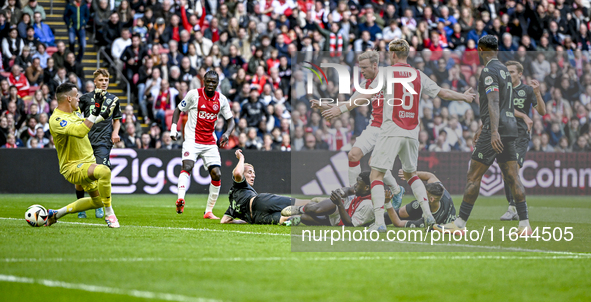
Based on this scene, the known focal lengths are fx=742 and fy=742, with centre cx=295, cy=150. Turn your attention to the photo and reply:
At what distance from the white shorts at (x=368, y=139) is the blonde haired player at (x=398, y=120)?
0.18 ft

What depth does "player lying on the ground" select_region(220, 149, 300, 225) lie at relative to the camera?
33.1ft

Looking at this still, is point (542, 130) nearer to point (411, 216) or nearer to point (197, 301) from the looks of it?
point (411, 216)

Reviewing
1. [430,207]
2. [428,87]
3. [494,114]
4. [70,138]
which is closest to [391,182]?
[430,207]

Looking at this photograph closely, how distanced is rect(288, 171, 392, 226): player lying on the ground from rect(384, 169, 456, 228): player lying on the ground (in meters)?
0.28

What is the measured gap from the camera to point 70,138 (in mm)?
9047

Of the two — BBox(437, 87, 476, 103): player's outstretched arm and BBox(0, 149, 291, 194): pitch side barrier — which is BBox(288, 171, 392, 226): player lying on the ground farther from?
BBox(0, 149, 291, 194): pitch side barrier

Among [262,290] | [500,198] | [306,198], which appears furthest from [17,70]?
[262,290]

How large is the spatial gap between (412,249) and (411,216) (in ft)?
6.30

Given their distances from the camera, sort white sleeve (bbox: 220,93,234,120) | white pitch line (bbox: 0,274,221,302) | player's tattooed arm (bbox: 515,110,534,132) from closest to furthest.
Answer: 1. white pitch line (bbox: 0,274,221,302)
2. player's tattooed arm (bbox: 515,110,534,132)
3. white sleeve (bbox: 220,93,234,120)

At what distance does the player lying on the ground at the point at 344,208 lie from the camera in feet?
29.9

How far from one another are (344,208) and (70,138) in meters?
3.49

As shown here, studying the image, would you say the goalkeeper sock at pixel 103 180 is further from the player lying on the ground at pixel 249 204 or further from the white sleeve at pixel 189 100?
the white sleeve at pixel 189 100

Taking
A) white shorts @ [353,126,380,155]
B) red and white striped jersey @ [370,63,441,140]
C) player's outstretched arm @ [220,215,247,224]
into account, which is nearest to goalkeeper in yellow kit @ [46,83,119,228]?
player's outstretched arm @ [220,215,247,224]

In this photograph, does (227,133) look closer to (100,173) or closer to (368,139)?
(100,173)
